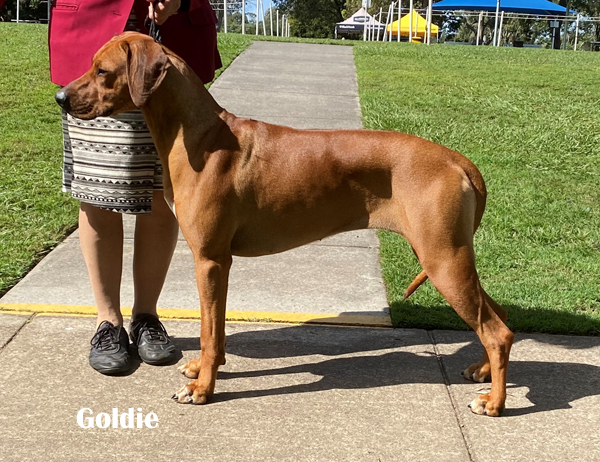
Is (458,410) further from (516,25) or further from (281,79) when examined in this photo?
(516,25)

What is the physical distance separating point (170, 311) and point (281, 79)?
8.93 metres

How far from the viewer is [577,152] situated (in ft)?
29.7

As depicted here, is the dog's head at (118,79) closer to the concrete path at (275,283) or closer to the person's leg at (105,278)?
the person's leg at (105,278)

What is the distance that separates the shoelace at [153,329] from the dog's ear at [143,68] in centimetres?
134

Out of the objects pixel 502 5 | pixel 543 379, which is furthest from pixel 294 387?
pixel 502 5

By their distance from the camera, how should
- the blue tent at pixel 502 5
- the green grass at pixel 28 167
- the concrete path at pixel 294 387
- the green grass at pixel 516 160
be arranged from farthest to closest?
the blue tent at pixel 502 5 → the green grass at pixel 28 167 → the green grass at pixel 516 160 → the concrete path at pixel 294 387

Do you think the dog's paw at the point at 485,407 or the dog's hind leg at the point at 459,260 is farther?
the dog's paw at the point at 485,407

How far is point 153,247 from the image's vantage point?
4156mm

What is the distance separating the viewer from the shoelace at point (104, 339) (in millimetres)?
4009

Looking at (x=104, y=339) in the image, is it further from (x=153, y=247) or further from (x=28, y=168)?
(x=28, y=168)

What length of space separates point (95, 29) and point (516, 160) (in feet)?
19.8

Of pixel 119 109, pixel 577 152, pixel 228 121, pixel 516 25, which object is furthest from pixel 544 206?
pixel 516 25

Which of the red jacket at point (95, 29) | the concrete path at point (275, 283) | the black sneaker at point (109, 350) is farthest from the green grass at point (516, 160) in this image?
the red jacket at point (95, 29)

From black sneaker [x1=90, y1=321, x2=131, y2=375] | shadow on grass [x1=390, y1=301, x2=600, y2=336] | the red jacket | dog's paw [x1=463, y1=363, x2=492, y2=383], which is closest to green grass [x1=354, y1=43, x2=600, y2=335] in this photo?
shadow on grass [x1=390, y1=301, x2=600, y2=336]
